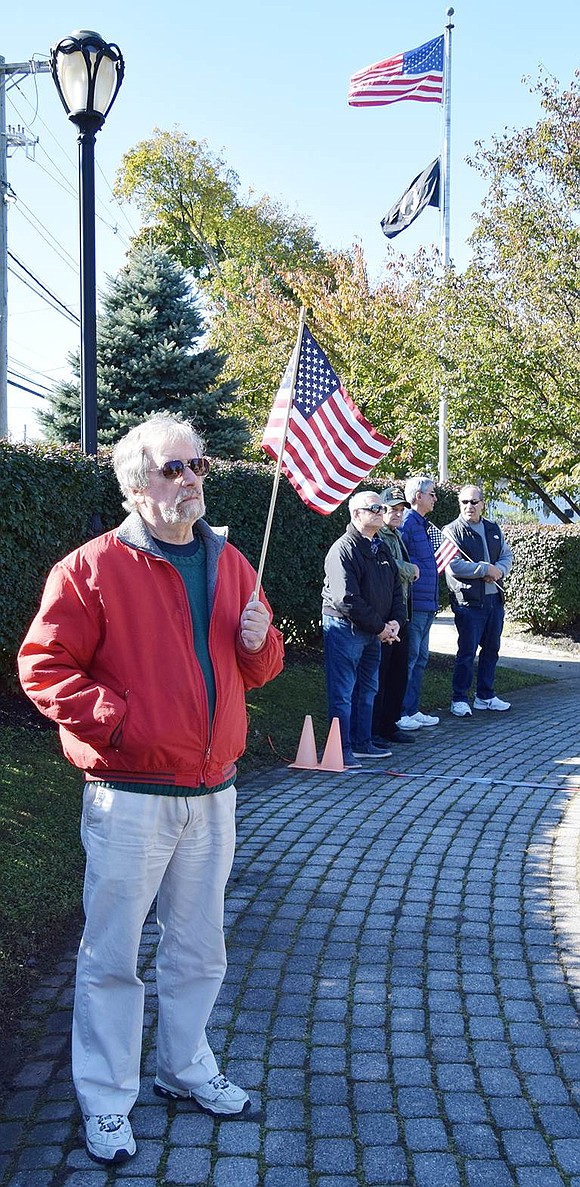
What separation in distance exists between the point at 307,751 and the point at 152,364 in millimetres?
10117

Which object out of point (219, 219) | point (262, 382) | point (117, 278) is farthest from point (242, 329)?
point (117, 278)

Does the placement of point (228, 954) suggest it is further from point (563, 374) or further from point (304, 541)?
point (563, 374)

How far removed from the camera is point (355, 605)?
7.95 meters

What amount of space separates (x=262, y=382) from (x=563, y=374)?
1584 centimetres

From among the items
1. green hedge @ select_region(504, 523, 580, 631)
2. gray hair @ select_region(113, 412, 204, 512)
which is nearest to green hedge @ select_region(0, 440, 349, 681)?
gray hair @ select_region(113, 412, 204, 512)

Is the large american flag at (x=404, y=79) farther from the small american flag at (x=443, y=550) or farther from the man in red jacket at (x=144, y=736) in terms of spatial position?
the man in red jacket at (x=144, y=736)

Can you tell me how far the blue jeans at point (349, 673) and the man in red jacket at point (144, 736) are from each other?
4698 millimetres

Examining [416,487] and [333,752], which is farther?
[416,487]

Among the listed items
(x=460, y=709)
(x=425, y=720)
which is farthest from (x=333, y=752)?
(x=460, y=709)

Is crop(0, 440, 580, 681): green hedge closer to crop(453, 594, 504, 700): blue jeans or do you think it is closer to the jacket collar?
crop(453, 594, 504, 700): blue jeans

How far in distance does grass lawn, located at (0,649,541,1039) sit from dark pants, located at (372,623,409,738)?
1.61ft

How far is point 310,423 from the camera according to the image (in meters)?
6.73

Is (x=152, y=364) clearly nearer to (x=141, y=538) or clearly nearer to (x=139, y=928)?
(x=141, y=538)

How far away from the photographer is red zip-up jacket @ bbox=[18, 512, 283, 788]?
3.10m
